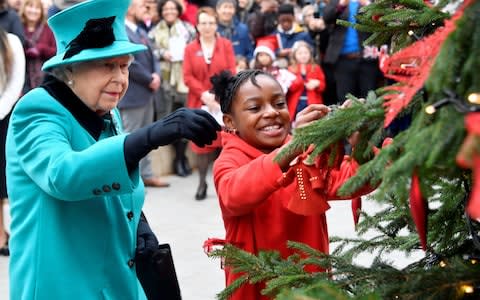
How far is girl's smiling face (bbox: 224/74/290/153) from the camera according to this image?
116 inches

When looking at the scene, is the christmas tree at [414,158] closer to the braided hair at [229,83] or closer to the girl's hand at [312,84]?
the braided hair at [229,83]

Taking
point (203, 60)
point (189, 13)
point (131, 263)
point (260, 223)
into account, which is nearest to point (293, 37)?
point (189, 13)

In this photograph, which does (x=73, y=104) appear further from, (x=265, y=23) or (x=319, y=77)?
(x=265, y=23)

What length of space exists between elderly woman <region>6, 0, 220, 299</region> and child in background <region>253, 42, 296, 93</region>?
6.28 m

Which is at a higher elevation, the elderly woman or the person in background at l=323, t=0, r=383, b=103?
the elderly woman

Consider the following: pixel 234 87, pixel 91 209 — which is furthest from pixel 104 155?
pixel 234 87

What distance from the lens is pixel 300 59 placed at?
9289 mm

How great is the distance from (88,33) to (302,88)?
6.76 meters

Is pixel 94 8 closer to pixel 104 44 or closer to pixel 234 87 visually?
pixel 104 44

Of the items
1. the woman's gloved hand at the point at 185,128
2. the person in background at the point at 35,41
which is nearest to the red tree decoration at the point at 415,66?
the woman's gloved hand at the point at 185,128

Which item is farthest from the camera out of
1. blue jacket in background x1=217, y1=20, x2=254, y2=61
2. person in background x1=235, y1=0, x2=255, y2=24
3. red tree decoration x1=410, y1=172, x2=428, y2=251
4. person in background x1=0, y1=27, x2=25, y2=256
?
person in background x1=235, y1=0, x2=255, y2=24

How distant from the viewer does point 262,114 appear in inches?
116

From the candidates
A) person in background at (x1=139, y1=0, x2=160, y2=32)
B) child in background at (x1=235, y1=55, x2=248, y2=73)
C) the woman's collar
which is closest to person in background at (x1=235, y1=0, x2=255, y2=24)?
person in background at (x1=139, y1=0, x2=160, y2=32)

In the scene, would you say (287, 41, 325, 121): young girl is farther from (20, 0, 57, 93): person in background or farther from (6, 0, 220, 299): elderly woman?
(6, 0, 220, 299): elderly woman
